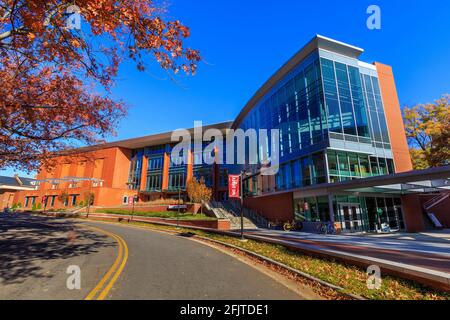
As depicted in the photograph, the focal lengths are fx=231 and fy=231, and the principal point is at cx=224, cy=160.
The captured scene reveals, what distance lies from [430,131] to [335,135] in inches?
598

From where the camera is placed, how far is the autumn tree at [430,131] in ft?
86.1

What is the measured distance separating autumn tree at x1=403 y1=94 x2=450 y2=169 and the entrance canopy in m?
6.39

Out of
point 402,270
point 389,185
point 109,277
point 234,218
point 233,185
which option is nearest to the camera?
point 402,270

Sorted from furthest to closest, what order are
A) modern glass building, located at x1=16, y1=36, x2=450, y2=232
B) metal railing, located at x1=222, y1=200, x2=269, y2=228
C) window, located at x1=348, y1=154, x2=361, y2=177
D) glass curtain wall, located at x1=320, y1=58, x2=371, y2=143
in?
metal railing, located at x1=222, y1=200, x2=269, y2=228
glass curtain wall, located at x1=320, y1=58, x2=371, y2=143
window, located at x1=348, y1=154, x2=361, y2=177
modern glass building, located at x1=16, y1=36, x2=450, y2=232

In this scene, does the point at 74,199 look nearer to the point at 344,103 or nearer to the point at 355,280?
the point at 344,103

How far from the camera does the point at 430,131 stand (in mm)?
28094

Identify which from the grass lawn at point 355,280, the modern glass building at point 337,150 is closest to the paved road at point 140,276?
the grass lawn at point 355,280

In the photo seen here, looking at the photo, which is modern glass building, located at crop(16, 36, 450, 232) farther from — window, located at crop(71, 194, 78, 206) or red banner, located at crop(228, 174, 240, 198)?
window, located at crop(71, 194, 78, 206)

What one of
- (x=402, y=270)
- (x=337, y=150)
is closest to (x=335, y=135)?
(x=337, y=150)

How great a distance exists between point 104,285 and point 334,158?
21721mm

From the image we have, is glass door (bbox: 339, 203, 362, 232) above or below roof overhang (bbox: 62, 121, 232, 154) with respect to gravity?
below

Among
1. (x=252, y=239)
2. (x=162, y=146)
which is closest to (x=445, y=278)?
(x=252, y=239)

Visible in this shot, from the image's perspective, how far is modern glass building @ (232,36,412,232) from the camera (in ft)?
72.1

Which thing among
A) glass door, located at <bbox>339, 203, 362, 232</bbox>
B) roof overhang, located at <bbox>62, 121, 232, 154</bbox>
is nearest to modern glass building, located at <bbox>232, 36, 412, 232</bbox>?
glass door, located at <bbox>339, 203, 362, 232</bbox>
